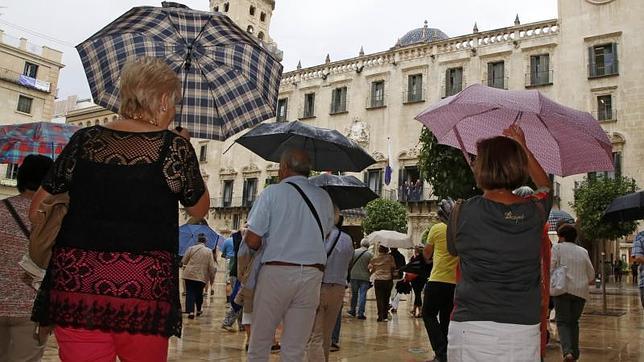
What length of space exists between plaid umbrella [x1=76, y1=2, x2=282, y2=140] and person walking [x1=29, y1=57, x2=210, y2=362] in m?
2.07

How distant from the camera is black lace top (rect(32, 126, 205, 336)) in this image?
2.12 meters

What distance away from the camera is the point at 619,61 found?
999 inches

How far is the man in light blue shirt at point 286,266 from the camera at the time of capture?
370 centimetres

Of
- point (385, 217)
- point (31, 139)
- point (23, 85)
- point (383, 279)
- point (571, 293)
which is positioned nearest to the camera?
point (571, 293)

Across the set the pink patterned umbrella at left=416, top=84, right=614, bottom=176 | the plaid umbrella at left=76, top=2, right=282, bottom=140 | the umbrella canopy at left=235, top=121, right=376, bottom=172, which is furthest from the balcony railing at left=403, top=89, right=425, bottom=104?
the plaid umbrella at left=76, top=2, right=282, bottom=140

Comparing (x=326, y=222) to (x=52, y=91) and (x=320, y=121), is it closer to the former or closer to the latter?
Answer: (x=320, y=121)

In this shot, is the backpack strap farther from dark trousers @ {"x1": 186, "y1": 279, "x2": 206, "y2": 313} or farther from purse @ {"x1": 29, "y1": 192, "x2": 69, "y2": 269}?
dark trousers @ {"x1": 186, "y1": 279, "x2": 206, "y2": 313}

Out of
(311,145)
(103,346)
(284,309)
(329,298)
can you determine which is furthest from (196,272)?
(103,346)

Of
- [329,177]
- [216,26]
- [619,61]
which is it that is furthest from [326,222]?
[619,61]

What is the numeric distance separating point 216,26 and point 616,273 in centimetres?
2814

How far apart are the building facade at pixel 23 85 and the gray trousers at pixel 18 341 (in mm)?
39906

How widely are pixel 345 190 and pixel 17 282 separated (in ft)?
15.9

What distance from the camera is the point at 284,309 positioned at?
372cm

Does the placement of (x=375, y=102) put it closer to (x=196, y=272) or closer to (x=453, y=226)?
(x=196, y=272)
